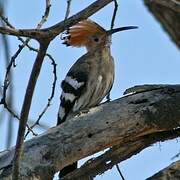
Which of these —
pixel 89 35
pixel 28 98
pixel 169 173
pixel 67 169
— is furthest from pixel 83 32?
pixel 28 98

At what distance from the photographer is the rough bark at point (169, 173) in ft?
13.0

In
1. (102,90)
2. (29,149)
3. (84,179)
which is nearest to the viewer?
(29,149)

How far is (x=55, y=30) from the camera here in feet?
9.46

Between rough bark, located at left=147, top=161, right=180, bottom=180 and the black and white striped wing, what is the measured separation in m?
1.42

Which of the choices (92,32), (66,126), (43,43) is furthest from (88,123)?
(92,32)

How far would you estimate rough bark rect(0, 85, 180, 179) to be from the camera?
379cm

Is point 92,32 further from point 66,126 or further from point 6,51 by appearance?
point 6,51

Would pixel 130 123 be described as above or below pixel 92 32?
below

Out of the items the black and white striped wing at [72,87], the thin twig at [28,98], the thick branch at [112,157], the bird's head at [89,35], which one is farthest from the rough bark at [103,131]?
the bird's head at [89,35]

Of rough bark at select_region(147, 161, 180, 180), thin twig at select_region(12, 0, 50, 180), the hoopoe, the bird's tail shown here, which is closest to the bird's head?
the hoopoe

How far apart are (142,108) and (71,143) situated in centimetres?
55

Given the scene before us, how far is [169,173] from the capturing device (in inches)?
157

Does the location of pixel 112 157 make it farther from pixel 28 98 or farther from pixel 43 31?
pixel 43 31

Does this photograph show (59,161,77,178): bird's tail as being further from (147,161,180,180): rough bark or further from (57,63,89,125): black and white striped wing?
(57,63,89,125): black and white striped wing
